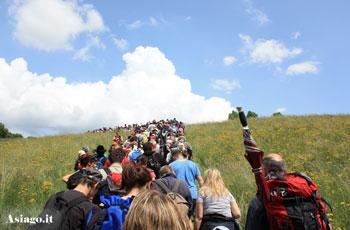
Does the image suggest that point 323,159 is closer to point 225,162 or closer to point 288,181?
point 225,162

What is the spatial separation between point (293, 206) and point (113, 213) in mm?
1528

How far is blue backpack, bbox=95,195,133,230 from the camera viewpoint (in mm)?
3265

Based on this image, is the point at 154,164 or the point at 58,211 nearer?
the point at 58,211

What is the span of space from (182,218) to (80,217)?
1.95 m

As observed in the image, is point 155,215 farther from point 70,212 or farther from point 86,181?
point 86,181

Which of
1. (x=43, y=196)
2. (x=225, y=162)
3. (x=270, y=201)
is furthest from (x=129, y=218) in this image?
(x=225, y=162)

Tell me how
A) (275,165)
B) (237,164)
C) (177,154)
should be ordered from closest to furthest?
(275,165)
(177,154)
(237,164)

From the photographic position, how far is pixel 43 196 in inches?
352

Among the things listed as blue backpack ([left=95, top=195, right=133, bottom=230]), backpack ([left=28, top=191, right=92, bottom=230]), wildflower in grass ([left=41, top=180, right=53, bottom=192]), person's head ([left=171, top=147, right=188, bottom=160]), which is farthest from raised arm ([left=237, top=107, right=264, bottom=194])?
wildflower in grass ([left=41, top=180, right=53, bottom=192])

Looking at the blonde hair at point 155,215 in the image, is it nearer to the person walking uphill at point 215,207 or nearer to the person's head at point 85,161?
the person walking uphill at point 215,207

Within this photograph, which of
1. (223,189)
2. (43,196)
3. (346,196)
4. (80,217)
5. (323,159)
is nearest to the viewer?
(80,217)

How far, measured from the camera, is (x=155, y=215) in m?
2.01

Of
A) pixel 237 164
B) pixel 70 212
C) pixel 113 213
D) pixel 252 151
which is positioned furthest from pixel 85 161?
pixel 237 164

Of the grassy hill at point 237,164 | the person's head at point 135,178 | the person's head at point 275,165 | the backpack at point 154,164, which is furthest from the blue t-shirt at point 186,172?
the person's head at point 275,165
